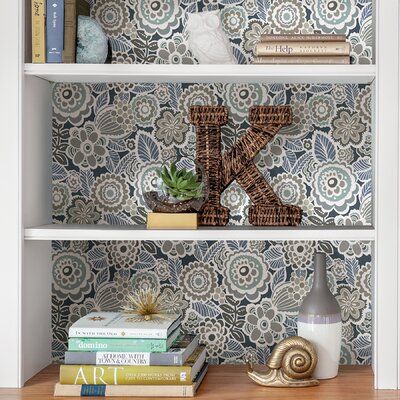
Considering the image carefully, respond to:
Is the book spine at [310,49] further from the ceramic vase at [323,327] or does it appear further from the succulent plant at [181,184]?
the ceramic vase at [323,327]

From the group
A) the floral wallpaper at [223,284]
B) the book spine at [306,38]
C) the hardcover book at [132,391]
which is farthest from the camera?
the floral wallpaper at [223,284]

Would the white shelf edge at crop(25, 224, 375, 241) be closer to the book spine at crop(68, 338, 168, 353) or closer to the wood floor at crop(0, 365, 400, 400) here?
the book spine at crop(68, 338, 168, 353)

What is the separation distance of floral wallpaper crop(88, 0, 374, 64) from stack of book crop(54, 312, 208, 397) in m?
0.86

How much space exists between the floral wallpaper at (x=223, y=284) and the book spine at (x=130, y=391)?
404mm

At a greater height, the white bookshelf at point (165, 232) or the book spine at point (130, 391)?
the white bookshelf at point (165, 232)

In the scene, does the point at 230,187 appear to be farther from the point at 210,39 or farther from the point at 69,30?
the point at 69,30

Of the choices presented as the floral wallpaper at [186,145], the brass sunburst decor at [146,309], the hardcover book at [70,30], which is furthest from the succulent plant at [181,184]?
the hardcover book at [70,30]

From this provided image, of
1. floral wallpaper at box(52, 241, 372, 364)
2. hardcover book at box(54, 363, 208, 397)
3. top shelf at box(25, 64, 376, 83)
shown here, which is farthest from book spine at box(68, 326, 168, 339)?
top shelf at box(25, 64, 376, 83)

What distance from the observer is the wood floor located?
6.06 ft

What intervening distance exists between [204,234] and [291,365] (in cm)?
42

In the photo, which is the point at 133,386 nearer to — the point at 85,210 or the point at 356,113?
the point at 85,210

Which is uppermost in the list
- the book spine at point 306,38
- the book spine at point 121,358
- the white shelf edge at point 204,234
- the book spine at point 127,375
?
the book spine at point 306,38

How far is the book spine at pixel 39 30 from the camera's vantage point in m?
1.95
